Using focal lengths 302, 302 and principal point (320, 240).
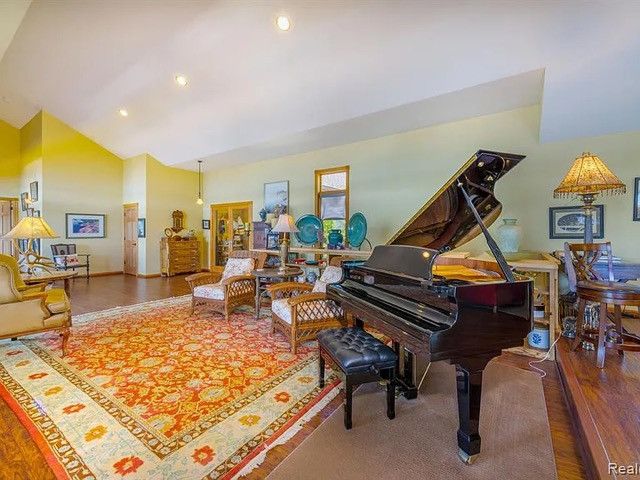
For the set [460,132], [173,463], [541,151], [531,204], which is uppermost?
[460,132]

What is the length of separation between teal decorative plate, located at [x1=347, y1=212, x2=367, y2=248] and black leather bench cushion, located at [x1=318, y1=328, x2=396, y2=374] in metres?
3.22

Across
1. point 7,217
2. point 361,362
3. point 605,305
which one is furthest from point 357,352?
point 7,217

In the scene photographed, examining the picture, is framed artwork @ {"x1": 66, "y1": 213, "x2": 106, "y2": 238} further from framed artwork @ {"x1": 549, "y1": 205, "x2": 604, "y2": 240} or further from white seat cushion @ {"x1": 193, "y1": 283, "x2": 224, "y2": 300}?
framed artwork @ {"x1": 549, "y1": 205, "x2": 604, "y2": 240}

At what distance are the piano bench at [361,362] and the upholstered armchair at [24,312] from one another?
9.66 ft

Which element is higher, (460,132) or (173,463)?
(460,132)

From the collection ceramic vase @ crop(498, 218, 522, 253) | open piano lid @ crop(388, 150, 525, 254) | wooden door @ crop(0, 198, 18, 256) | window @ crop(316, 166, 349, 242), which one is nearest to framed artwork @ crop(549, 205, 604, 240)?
ceramic vase @ crop(498, 218, 522, 253)

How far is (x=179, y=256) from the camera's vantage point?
8.61m

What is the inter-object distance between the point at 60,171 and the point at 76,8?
5.41m

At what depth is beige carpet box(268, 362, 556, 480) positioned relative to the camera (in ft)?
5.41

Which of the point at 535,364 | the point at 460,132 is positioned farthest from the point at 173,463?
the point at 460,132

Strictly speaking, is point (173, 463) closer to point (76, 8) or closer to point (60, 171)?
→ point (76, 8)

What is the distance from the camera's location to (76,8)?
13.3 feet

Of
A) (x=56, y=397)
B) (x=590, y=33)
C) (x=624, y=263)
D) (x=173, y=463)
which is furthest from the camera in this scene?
(x=624, y=263)

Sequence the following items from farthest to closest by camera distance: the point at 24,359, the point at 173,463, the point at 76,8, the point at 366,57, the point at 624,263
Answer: the point at 76,8 < the point at 366,57 < the point at 624,263 < the point at 24,359 < the point at 173,463
